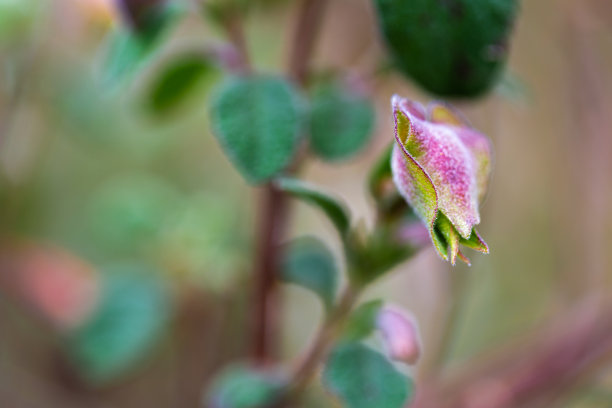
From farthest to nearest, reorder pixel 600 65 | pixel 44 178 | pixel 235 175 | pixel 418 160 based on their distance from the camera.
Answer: pixel 235 175, pixel 44 178, pixel 600 65, pixel 418 160

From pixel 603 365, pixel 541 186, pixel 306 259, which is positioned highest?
pixel 306 259

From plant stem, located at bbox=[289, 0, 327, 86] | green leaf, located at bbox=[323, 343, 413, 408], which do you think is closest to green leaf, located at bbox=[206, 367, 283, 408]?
green leaf, located at bbox=[323, 343, 413, 408]

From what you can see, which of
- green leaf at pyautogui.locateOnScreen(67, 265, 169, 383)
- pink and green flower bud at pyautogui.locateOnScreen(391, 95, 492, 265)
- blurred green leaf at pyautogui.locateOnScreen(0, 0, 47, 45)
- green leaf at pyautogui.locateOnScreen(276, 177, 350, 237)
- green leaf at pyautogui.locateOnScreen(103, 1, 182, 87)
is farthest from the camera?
green leaf at pyautogui.locateOnScreen(67, 265, 169, 383)

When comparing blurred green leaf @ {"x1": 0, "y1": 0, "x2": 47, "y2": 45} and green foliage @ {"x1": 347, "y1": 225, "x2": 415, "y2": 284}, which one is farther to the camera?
blurred green leaf @ {"x1": 0, "y1": 0, "x2": 47, "y2": 45}

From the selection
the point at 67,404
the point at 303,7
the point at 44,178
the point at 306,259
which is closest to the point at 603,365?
the point at 306,259

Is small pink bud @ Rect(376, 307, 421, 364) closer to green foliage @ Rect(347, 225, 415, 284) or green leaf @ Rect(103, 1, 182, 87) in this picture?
green foliage @ Rect(347, 225, 415, 284)

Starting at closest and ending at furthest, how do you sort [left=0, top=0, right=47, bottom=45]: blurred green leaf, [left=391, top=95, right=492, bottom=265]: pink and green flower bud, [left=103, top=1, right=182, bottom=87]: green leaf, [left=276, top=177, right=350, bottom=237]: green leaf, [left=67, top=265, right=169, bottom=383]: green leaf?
[left=391, top=95, right=492, bottom=265]: pink and green flower bud < [left=276, top=177, right=350, bottom=237]: green leaf < [left=103, top=1, right=182, bottom=87]: green leaf < [left=0, top=0, right=47, bottom=45]: blurred green leaf < [left=67, top=265, right=169, bottom=383]: green leaf

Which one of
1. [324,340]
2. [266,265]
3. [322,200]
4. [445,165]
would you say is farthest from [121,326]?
[445,165]

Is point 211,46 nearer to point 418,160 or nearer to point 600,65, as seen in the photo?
point 418,160
